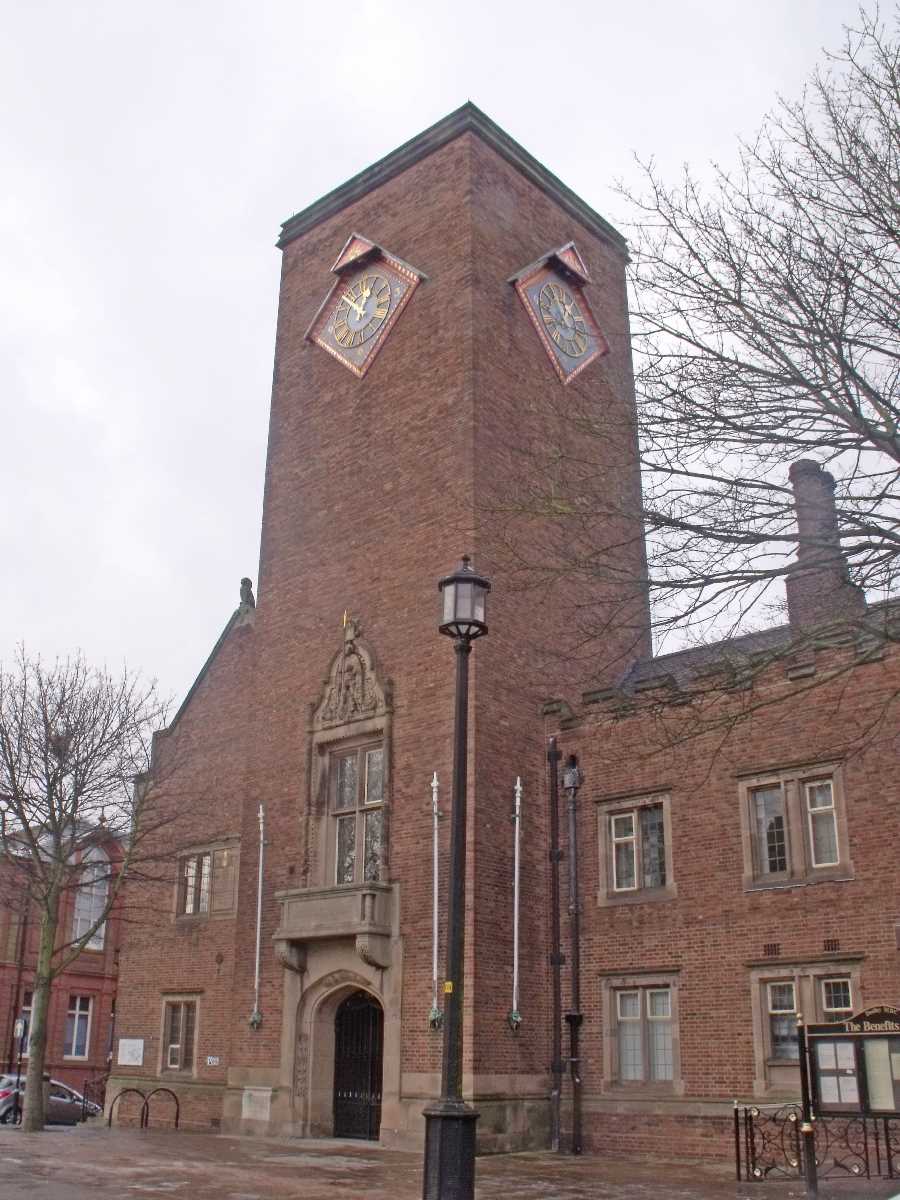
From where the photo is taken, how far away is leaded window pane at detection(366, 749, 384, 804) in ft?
72.1

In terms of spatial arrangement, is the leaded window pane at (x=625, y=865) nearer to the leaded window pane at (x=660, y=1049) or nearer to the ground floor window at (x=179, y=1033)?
the leaded window pane at (x=660, y=1049)

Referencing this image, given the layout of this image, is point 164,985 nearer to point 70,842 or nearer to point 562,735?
point 70,842

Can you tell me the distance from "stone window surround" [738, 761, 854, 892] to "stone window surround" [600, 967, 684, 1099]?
81.6 inches

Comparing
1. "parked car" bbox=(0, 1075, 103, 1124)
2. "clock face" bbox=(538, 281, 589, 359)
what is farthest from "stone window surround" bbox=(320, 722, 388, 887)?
"parked car" bbox=(0, 1075, 103, 1124)

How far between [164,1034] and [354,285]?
639 inches

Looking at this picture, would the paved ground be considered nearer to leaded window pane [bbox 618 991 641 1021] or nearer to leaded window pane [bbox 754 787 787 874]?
leaded window pane [bbox 618 991 641 1021]

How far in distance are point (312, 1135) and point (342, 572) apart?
10.1 meters

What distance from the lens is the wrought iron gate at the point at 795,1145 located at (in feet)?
51.8

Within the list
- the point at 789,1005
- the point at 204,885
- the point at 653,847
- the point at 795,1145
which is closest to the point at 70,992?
the point at 204,885

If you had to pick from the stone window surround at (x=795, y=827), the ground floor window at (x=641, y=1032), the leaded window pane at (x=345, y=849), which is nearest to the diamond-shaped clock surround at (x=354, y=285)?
the leaded window pane at (x=345, y=849)

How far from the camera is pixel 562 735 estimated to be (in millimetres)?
21953

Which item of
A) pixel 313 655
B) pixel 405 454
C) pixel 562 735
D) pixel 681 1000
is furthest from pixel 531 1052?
pixel 405 454

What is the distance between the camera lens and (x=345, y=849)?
22.2 m

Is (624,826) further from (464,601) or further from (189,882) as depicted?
(189,882)
